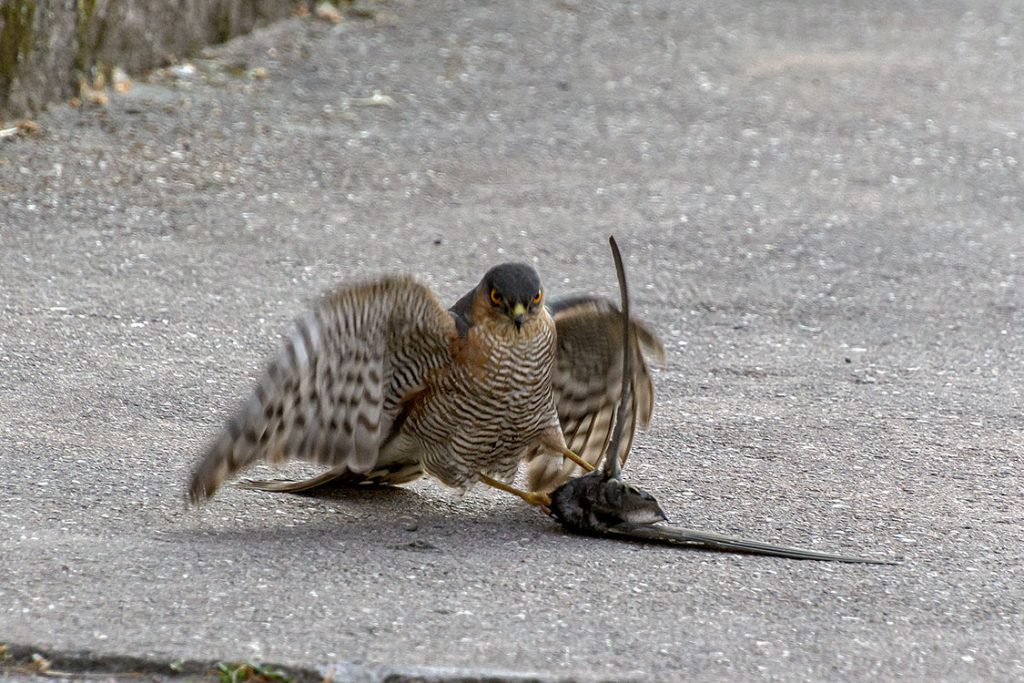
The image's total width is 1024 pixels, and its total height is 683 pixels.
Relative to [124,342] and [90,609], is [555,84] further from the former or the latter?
[90,609]

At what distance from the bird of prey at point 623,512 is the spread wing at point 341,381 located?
1.78 feet

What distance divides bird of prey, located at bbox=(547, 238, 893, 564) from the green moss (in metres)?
5.06

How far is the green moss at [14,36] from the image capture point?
824cm

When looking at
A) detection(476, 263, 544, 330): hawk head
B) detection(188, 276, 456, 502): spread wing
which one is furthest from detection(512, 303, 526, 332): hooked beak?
detection(188, 276, 456, 502): spread wing

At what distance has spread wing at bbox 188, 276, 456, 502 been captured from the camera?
4059 millimetres

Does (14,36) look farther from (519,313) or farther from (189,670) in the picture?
(189,670)

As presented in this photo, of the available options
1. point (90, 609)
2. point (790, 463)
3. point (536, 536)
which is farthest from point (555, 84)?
point (90, 609)

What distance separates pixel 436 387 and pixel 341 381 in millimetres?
325

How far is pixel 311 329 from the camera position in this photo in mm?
4117

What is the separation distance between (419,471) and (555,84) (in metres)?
6.36

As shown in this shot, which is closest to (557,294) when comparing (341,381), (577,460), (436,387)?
(577,460)

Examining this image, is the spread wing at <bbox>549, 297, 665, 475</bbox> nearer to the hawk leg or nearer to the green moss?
the hawk leg

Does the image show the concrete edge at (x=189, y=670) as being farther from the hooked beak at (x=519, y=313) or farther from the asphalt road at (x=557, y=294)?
the hooked beak at (x=519, y=313)

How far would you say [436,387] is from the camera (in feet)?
14.6
